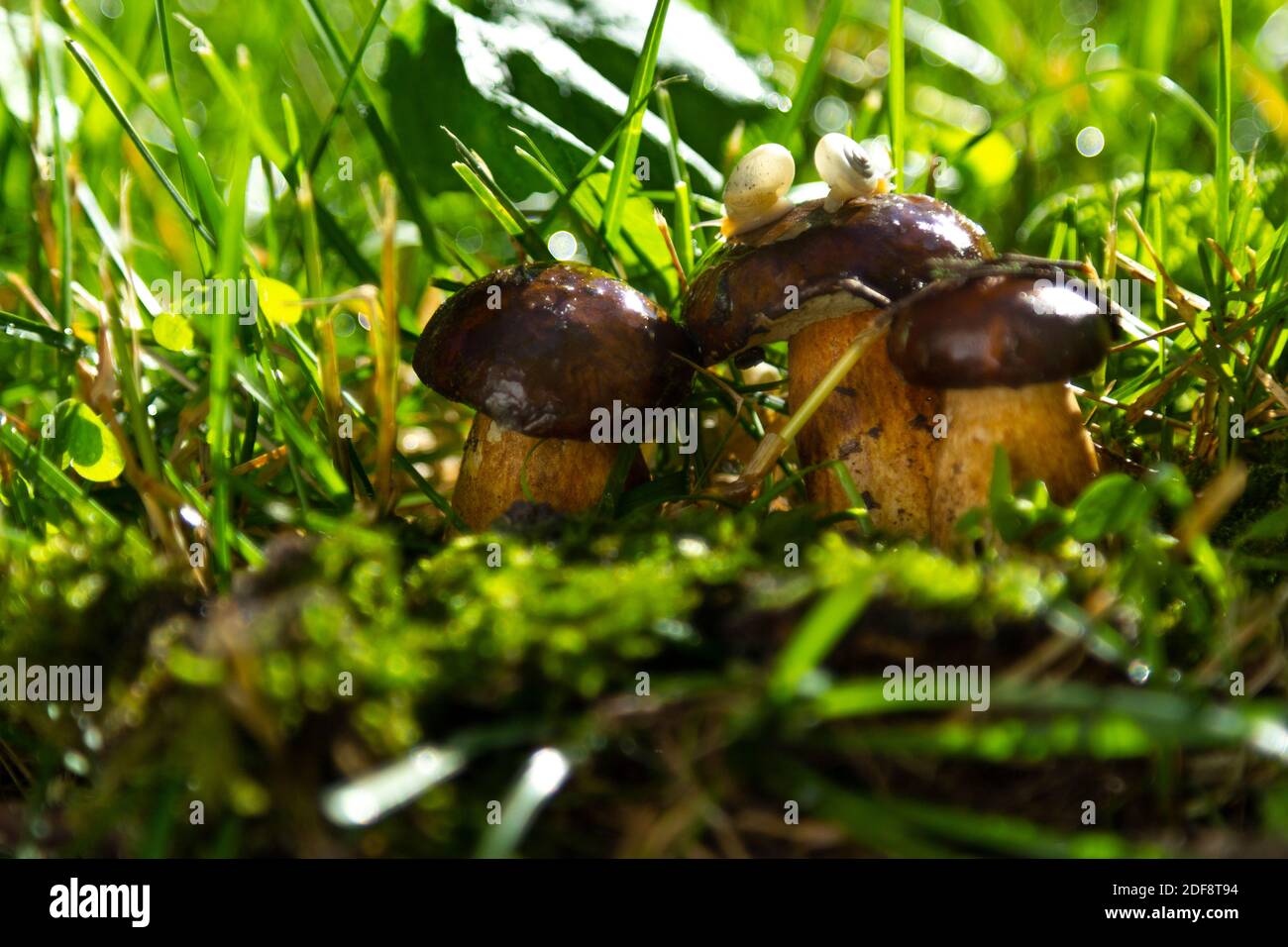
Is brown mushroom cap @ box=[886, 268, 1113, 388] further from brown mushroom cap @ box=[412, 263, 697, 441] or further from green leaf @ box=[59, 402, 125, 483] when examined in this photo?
green leaf @ box=[59, 402, 125, 483]

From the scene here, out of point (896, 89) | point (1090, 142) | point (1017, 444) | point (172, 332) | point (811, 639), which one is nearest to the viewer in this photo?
point (811, 639)

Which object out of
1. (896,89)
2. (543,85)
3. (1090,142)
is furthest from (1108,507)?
(1090,142)

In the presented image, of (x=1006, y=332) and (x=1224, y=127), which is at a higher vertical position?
(x=1224, y=127)

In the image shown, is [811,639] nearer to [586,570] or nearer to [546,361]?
[586,570]

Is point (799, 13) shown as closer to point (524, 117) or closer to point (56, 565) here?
point (524, 117)

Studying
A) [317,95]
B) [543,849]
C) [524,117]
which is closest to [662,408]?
[524,117]

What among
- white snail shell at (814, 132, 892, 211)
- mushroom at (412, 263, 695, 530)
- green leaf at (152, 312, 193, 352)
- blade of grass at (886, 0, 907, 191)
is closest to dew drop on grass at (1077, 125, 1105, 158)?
blade of grass at (886, 0, 907, 191)
